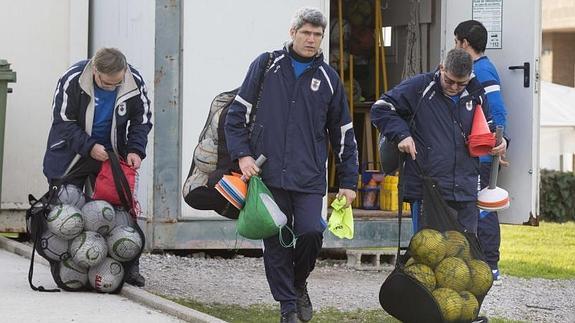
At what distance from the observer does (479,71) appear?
943cm

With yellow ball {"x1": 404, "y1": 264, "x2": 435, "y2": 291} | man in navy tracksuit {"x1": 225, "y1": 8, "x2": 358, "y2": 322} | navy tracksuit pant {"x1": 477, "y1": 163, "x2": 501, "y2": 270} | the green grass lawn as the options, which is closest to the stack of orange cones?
yellow ball {"x1": 404, "y1": 264, "x2": 435, "y2": 291}

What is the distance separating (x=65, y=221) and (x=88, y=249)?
0.75 feet

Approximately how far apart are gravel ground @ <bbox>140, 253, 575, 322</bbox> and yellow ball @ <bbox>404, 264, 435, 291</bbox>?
134 cm

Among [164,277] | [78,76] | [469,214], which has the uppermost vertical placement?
[78,76]

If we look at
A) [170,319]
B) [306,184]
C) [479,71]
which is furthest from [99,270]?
[479,71]

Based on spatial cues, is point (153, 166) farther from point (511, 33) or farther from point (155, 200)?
point (511, 33)

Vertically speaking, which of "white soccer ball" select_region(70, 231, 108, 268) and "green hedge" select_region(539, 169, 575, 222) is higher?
"white soccer ball" select_region(70, 231, 108, 268)

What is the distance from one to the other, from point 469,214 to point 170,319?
1.89 meters

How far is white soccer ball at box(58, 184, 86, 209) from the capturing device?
8.66 m

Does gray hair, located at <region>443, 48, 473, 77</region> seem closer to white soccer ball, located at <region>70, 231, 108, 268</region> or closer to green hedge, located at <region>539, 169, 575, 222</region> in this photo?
white soccer ball, located at <region>70, 231, 108, 268</region>

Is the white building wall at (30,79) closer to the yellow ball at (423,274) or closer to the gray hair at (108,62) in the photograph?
the gray hair at (108,62)

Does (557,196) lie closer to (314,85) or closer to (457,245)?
(457,245)

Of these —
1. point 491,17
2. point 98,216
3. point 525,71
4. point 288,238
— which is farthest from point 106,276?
point 491,17

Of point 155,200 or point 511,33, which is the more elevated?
point 511,33
